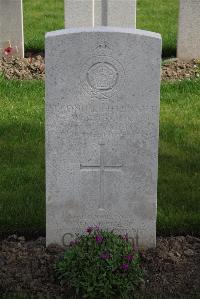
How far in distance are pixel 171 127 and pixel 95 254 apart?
2.92 metres

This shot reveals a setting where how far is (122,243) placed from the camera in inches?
167

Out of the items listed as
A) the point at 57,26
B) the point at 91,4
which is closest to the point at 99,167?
the point at 91,4

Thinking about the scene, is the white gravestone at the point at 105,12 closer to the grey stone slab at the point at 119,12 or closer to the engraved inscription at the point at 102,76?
the grey stone slab at the point at 119,12

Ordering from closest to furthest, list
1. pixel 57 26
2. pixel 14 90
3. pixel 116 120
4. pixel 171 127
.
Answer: pixel 116 120 < pixel 171 127 < pixel 14 90 < pixel 57 26

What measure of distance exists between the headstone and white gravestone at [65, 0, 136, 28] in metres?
0.58

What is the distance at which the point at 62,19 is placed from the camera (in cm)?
1164

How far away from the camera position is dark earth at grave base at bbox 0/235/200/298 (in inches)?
167

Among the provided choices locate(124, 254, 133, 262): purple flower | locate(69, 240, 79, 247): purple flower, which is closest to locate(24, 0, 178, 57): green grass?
locate(69, 240, 79, 247): purple flower

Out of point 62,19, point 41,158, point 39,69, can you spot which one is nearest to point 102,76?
point 41,158

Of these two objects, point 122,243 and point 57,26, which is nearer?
point 122,243

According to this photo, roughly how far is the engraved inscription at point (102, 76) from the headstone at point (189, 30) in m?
4.66

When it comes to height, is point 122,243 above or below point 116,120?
below

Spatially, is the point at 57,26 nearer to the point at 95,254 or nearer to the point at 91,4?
the point at 91,4

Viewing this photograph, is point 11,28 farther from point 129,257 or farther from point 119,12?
point 129,257
